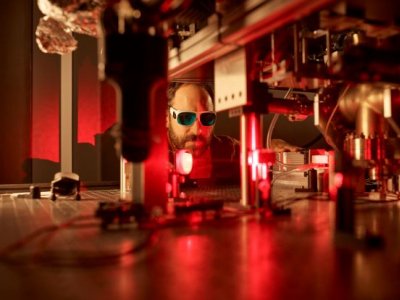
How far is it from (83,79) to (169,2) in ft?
5.32

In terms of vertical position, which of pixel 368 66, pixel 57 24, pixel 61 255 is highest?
pixel 57 24

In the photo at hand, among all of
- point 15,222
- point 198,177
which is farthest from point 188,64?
point 198,177

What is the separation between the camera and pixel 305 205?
1.20 metres

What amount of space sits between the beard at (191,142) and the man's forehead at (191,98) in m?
0.15

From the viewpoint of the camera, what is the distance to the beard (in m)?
2.05

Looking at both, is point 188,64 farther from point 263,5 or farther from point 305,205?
point 305,205

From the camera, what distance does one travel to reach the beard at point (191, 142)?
2051mm

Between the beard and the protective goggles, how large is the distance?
0.09 m

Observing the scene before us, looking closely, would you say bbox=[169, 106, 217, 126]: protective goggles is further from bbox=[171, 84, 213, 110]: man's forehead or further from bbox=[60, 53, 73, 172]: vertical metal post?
bbox=[60, 53, 73, 172]: vertical metal post

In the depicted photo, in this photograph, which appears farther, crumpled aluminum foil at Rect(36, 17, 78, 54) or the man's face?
the man's face

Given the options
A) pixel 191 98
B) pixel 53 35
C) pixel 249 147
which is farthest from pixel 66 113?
pixel 249 147

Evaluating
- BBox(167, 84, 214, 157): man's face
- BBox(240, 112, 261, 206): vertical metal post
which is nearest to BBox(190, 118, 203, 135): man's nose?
BBox(167, 84, 214, 157): man's face

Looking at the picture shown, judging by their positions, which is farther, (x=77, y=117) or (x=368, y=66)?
(x=77, y=117)

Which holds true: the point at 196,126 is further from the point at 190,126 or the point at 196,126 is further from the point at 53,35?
the point at 53,35
